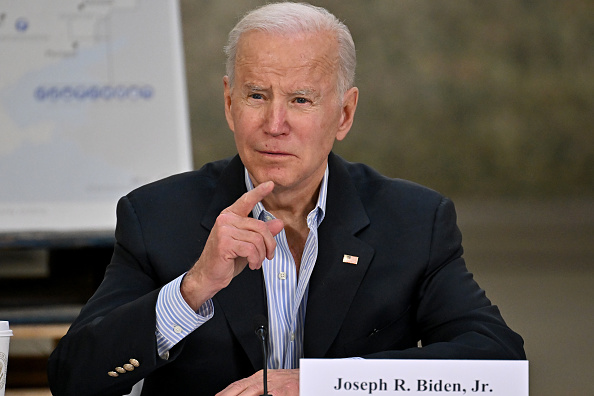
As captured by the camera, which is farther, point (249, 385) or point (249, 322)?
point (249, 322)

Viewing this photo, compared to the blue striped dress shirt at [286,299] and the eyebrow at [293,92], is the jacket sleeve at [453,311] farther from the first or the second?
the eyebrow at [293,92]

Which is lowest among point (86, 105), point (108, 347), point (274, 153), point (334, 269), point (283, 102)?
point (108, 347)

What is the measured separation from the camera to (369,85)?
12.4 meters

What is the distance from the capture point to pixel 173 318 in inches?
57.9

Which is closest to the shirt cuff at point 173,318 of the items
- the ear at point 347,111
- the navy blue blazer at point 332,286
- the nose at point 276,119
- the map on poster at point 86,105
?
the navy blue blazer at point 332,286

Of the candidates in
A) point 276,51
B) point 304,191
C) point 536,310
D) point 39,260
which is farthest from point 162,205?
point 536,310

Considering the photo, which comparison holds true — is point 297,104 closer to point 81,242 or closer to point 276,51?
point 276,51

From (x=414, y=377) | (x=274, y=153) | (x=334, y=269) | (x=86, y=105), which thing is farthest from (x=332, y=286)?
(x=86, y=105)

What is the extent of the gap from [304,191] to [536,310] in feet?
15.9

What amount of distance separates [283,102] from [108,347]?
2.00 ft

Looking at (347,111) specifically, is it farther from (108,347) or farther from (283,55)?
(108,347)

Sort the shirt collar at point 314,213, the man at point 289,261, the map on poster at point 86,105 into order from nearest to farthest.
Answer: the man at point 289,261
the shirt collar at point 314,213
the map on poster at point 86,105

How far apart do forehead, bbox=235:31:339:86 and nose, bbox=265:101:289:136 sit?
0.21 feet

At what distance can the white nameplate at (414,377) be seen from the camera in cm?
115
